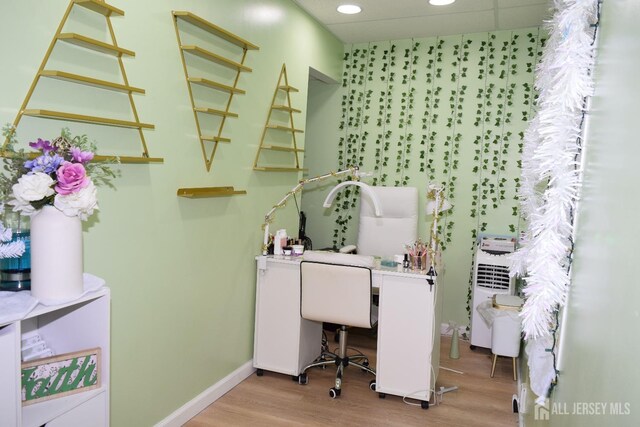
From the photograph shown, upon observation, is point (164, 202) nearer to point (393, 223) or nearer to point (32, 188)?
point (32, 188)

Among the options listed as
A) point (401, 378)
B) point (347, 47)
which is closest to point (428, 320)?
point (401, 378)

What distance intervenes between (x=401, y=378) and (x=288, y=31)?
8.48 ft

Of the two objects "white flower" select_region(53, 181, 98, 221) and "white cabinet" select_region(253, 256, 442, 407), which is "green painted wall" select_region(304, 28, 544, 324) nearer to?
"white cabinet" select_region(253, 256, 442, 407)

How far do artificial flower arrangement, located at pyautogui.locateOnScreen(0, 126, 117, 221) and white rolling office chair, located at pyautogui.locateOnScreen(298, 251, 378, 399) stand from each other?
5.54 feet

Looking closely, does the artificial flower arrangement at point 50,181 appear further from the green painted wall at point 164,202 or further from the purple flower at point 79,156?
the green painted wall at point 164,202

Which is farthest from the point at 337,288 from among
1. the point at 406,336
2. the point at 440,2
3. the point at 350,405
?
the point at 440,2

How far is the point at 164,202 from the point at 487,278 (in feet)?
8.88

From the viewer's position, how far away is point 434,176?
4.39m

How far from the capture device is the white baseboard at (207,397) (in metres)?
2.61

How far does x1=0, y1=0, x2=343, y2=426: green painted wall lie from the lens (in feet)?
5.97

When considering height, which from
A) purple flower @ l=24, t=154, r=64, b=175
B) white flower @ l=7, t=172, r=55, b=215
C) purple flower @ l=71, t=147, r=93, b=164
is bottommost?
white flower @ l=7, t=172, r=55, b=215

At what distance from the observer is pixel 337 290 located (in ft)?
9.68

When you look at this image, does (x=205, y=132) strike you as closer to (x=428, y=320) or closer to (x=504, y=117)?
(x=428, y=320)

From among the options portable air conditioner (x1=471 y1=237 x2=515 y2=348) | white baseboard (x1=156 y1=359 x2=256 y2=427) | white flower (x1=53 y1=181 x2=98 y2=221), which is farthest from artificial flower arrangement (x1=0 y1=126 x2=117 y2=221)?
portable air conditioner (x1=471 y1=237 x2=515 y2=348)
